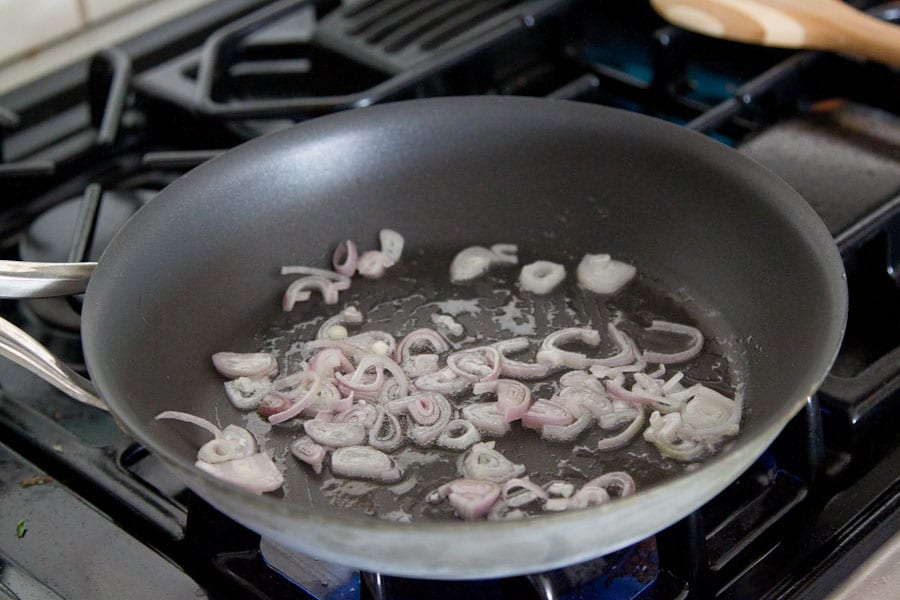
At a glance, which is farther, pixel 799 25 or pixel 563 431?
pixel 799 25

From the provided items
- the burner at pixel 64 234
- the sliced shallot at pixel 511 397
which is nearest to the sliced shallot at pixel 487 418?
the sliced shallot at pixel 511 397

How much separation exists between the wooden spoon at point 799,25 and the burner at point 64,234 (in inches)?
24.6

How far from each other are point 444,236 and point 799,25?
0.45m

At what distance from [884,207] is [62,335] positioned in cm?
75

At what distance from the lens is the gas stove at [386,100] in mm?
717

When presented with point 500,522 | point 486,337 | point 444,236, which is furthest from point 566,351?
point 500,522

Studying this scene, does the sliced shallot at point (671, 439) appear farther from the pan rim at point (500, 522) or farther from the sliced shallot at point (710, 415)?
the pan rim at point (500, 522)

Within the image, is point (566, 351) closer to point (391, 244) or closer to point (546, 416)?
point (546, 416)

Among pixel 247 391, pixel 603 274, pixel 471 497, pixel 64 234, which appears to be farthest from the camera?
pixel 64 234

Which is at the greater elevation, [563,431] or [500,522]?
[500,522]

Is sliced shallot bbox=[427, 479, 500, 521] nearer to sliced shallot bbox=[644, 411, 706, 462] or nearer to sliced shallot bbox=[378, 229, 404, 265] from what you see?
sliced shallot bbox=[644, 411, 706, 462]

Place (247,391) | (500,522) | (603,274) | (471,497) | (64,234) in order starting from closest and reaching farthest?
(500,522) → (471,497) → (247,391) → (603,274) → (64,234)

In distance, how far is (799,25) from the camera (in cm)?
109

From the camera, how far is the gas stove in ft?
2.35
